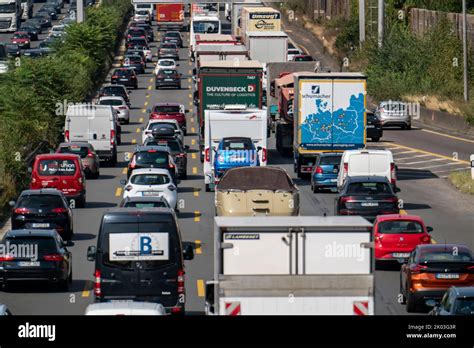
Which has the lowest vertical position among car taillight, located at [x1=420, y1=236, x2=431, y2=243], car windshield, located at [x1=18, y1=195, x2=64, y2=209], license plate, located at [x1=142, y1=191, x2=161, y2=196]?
car taillight, located at [x1=420, y1=236, x2=431, y2=243]

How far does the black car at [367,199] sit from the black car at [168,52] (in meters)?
69.2

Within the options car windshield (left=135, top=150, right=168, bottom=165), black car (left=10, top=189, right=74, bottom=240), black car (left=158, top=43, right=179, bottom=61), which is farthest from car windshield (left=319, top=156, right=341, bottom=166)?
black car (left=158, top=43, right=179, bottom=61)

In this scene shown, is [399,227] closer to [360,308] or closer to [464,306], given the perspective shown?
[464,306]

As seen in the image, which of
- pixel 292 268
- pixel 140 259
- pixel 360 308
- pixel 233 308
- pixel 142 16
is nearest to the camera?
pixel 233 308

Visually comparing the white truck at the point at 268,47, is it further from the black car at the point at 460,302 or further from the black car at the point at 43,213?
the black car at the point at 460,302

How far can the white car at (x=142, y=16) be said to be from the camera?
137 metres

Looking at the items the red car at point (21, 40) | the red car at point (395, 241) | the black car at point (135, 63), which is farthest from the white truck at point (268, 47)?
the red car at point (395, 241)

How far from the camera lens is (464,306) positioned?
70.9 feet

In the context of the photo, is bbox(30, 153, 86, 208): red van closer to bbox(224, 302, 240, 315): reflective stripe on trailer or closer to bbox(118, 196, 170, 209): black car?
bbox(118, 196, 170, 209): black car

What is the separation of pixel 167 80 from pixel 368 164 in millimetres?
46999

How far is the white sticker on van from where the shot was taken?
25.4 metres

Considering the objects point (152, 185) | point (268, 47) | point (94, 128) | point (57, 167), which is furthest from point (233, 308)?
point (268, 47)

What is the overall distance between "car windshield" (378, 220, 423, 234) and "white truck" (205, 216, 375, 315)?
37.6ft
